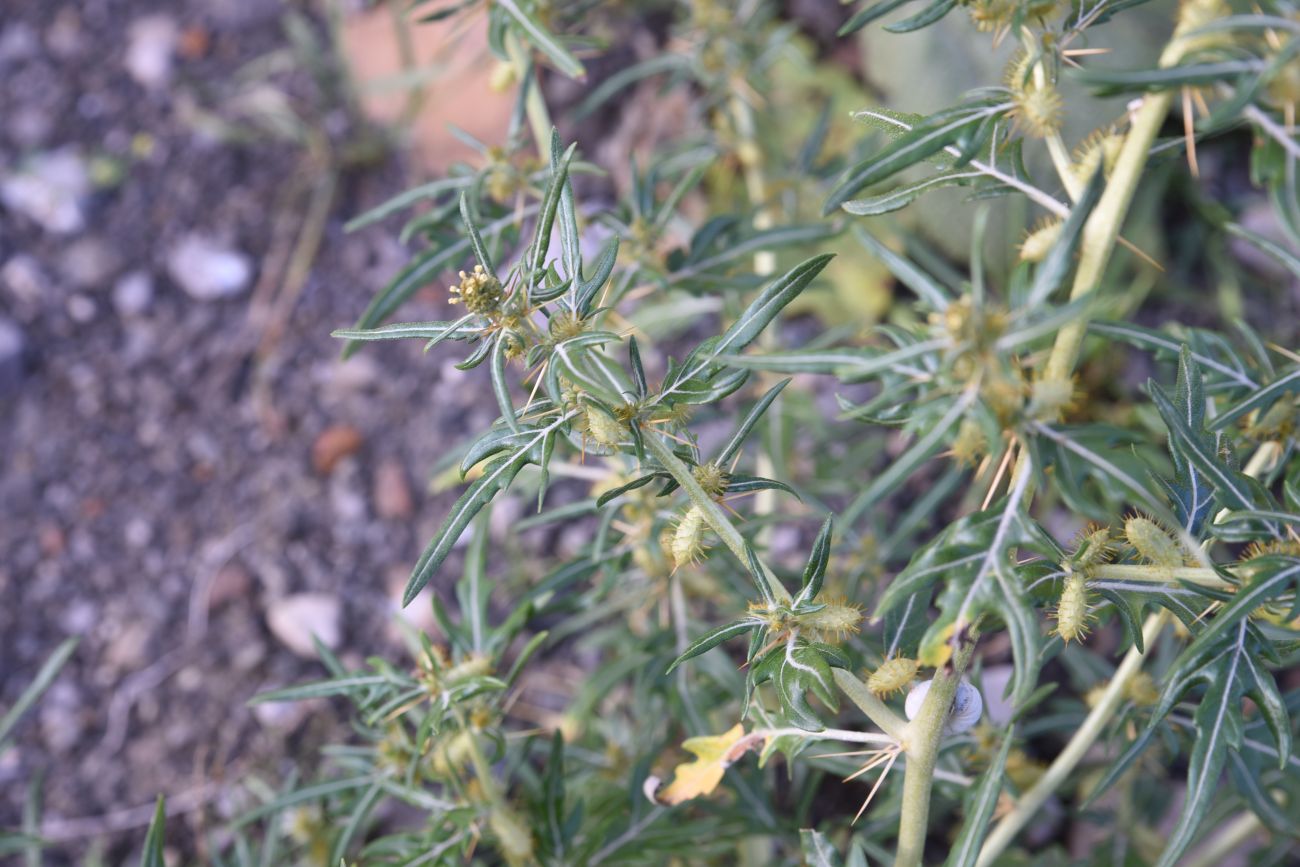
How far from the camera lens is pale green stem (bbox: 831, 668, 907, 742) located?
1162 mm

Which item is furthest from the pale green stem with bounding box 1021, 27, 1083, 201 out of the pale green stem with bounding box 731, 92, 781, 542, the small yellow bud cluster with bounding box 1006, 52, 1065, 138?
the pale green stem with bounding box 731, 92, 781, 542

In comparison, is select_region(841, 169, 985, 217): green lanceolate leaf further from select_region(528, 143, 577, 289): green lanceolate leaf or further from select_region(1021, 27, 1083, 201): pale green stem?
select_region(528, 143, 577, 289): green lanceolate leaf

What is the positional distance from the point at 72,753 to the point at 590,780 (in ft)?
4.50

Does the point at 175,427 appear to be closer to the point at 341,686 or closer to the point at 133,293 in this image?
the point at 133,293

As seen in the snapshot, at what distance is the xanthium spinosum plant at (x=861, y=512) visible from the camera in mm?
968

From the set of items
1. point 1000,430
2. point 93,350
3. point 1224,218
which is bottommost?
point 93,350

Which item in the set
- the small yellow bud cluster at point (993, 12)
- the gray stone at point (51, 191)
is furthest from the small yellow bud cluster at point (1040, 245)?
the gray stone at point (51, 191)

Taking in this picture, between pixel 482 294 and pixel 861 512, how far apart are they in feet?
1.36

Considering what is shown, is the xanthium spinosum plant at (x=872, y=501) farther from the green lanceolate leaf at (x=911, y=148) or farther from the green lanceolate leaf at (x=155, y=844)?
the green lanceolate leaf at (x=155, y=844)

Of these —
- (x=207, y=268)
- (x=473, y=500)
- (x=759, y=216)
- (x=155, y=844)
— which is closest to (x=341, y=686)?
(x=155, y=844)

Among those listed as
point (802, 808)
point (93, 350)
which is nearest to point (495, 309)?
point (802, 808)

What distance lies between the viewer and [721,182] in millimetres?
2898

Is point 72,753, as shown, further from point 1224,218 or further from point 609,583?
point 1224,218

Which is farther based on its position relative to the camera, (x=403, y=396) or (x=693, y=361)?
(x=403, y=396)
